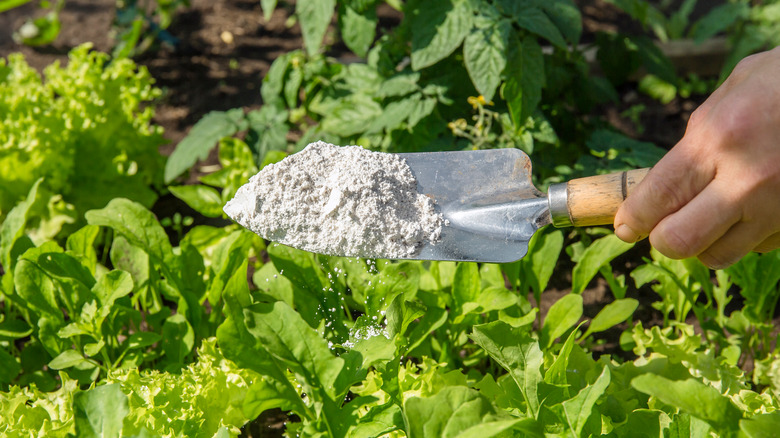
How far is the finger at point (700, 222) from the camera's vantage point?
1.18 meters

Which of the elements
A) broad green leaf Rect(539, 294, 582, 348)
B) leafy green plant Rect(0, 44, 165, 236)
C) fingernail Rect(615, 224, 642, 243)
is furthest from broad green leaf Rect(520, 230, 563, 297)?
leafy green plant Rect(0, 44, 165, 236)

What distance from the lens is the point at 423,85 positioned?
2229mm

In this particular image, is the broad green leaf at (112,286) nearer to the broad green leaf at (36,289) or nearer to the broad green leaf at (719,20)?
the broad green leaf at (36,289)

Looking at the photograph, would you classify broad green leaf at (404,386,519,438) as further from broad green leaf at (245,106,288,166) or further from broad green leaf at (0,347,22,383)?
broad green leaf at (245,106,288,166)

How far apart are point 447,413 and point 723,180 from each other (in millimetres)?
625

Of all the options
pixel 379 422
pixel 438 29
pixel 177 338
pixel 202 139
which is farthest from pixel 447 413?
pixel 202 139

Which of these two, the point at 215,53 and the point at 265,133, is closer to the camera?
the point at 265,133

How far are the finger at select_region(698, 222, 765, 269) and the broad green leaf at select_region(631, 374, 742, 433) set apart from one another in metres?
0.30

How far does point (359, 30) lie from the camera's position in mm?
2191

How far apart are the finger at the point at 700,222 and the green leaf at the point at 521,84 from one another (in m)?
0.81

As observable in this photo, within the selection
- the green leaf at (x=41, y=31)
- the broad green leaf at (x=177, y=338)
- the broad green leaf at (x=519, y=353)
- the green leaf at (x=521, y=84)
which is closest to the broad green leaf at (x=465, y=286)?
the broad green leaf at (x=519, y=353)

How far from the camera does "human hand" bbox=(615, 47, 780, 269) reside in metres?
1.15

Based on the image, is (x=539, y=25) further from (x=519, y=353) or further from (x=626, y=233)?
(x=519, y=353)

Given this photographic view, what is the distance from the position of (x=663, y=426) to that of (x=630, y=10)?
156 centimetres
